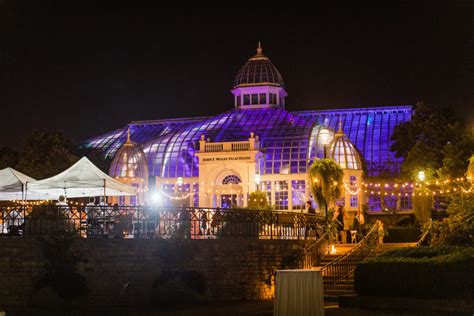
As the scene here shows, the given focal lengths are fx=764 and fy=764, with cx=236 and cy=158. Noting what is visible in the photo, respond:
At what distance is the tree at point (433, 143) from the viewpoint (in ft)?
145

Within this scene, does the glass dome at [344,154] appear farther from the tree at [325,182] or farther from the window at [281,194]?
the tree at [325,182]

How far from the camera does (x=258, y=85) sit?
191 feet

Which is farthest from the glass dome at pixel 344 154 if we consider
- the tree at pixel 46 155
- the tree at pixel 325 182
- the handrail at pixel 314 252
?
the handrail at pixel 314 252

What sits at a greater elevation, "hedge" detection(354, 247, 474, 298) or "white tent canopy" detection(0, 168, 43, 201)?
"white tent canopy" detection(0, 168, 43, 201)

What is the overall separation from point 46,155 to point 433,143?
25006 millimetres

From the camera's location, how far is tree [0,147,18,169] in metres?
48.7

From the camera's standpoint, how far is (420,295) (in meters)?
21.5

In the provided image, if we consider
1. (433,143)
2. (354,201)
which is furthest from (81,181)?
(433,143)

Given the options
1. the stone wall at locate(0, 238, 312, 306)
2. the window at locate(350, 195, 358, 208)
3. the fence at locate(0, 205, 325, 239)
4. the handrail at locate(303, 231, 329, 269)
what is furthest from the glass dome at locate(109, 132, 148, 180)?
the stone wall at locate(0, 238, 312, 306)

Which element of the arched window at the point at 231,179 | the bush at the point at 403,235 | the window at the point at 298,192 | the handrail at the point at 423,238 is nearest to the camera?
the handrail at the point at 423,238

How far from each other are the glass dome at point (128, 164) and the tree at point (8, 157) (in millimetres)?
6432

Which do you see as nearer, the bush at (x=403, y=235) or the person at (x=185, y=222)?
the person at (x=185, y=222)

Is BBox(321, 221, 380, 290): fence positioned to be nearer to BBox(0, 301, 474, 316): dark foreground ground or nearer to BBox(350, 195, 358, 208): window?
BBox(0, 301, 474, 316): dark foreground ground

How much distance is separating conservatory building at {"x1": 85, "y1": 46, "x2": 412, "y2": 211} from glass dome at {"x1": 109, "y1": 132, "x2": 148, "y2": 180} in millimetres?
64
